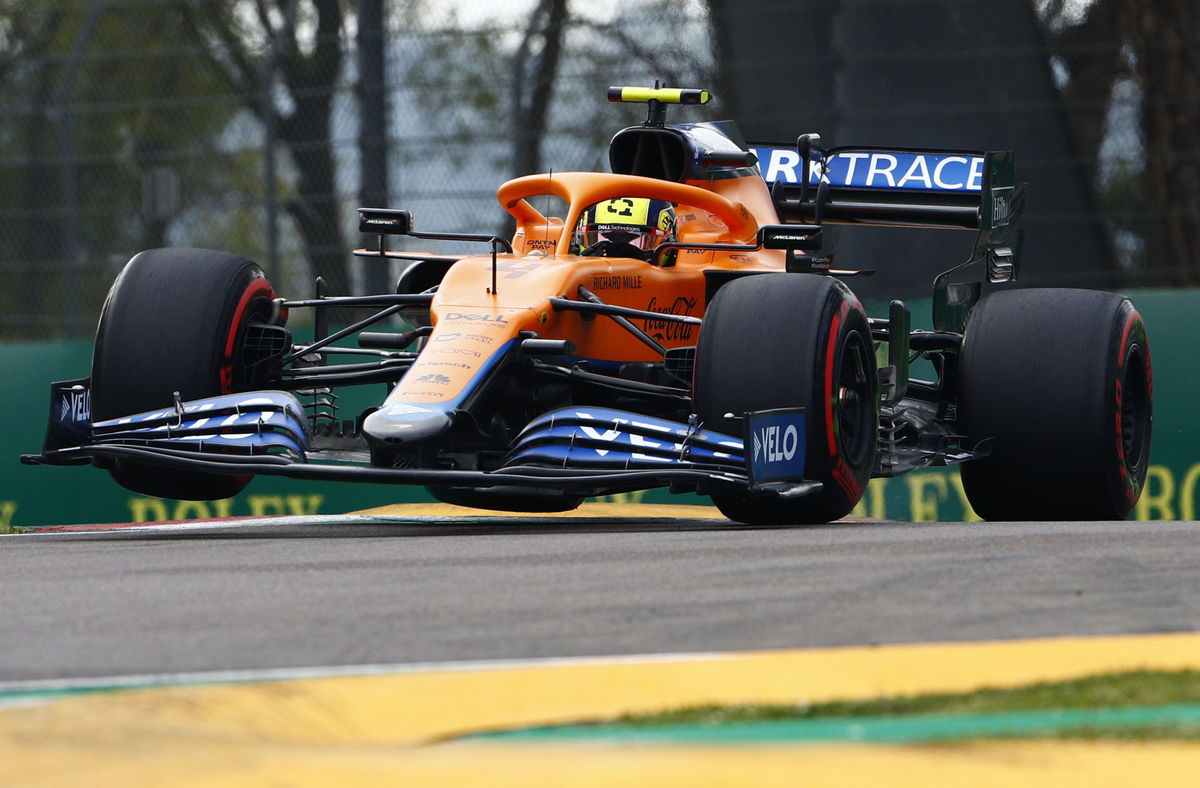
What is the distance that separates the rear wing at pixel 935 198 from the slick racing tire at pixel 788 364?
184cm

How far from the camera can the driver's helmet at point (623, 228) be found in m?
8.72

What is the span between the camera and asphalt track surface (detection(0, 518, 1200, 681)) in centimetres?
435

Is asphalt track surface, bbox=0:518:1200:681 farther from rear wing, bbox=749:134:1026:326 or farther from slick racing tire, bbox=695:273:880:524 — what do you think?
rear wing, bbox=749:134:1026:326

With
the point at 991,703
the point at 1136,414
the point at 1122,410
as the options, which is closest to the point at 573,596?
the point at 991,703

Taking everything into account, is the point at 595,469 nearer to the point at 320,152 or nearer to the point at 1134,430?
the point at 1134,430

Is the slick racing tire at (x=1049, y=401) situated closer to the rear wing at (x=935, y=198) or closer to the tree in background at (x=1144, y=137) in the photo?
the rear wing at (x=935, y=198)

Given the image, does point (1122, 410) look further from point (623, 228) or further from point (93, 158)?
point (93, 158)

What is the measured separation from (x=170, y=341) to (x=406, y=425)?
155 cm

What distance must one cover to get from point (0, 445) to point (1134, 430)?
6.17m


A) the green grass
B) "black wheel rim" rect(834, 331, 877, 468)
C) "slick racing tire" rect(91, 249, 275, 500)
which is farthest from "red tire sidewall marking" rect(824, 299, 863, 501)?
the green grass

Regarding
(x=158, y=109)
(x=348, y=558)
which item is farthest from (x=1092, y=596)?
(x=158, y=109)

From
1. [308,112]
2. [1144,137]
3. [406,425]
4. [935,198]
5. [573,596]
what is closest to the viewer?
[573,596]

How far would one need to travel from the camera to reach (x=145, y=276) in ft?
27.1

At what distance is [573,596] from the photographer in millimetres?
5043
